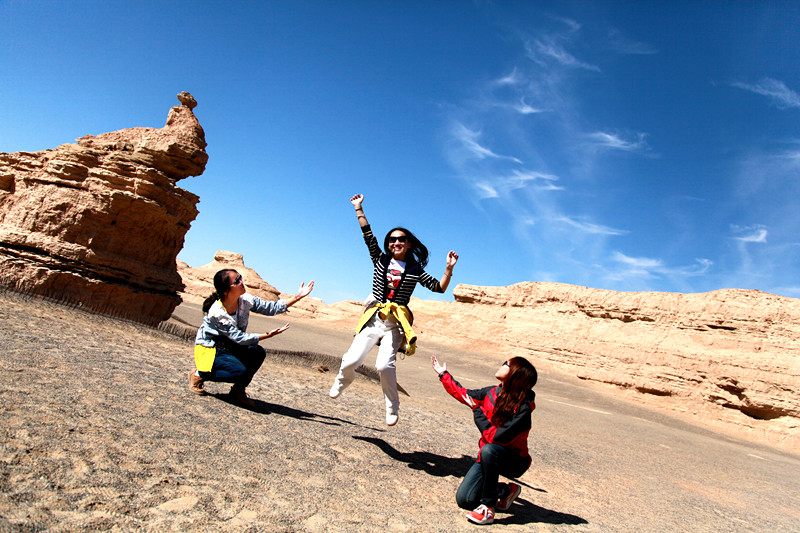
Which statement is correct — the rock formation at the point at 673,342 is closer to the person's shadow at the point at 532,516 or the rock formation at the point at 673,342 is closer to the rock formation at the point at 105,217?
the person's shadow at the point at 532,516

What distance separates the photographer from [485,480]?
142 inches

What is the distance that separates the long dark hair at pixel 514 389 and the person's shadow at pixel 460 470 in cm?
80

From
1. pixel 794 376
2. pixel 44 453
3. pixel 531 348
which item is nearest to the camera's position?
pixel 44 453

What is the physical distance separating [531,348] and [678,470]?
21799mm

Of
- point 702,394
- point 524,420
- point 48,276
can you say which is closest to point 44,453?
point 524,420

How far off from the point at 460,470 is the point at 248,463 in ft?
7.57

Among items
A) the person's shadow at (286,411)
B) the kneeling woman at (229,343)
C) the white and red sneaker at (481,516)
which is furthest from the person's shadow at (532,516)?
the kneeling woman at (229,343)

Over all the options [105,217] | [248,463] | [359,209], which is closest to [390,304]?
[359,209]

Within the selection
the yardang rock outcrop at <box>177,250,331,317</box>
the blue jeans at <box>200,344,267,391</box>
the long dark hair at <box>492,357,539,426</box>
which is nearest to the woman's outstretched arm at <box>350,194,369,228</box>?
the blue jeans at <box>200,344,267,391</box>

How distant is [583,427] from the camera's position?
11.5 m

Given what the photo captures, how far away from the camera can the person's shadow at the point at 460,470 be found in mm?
3789

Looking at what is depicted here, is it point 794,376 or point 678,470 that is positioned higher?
point 794,376

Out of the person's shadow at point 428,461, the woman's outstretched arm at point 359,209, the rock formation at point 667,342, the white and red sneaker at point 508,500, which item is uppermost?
the rock formation at point 667,342

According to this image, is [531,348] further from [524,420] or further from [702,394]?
[524,420]
